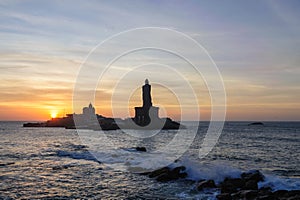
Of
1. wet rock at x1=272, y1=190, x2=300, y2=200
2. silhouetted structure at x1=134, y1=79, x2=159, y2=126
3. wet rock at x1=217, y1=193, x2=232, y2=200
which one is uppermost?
silhouetted structure at x1=134, y1=79, x2=159, y2=126

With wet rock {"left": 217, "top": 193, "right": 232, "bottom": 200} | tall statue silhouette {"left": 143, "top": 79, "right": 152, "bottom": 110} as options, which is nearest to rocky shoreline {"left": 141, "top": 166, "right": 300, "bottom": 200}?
wet rock {"left": 217, "top": 193, "right": 232, "bottom": 200}

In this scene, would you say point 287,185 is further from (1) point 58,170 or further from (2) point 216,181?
(1) point 58,170

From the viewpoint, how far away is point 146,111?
143625mm

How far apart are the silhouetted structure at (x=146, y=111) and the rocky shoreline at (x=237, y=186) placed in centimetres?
11243

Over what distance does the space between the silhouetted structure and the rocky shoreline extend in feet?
369

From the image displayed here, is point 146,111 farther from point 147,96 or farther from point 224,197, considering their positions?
point 224,197

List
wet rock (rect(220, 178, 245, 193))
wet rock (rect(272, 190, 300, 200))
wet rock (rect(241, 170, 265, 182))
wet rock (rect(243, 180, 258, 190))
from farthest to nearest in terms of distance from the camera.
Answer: wet rock (rect(241, 170, 265, 182)), wet rock (rect(243, 180, 258, 190)), wet rock (rect(220, 178, 245, 193)), wet rock (rect(272, 190, 300, 200))

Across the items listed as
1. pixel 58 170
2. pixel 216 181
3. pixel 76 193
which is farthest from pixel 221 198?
pixel 58 170

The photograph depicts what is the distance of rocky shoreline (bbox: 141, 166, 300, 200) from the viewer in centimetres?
1877

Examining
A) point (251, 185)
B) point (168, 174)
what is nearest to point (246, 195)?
point (251, 185)

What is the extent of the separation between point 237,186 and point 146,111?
12159 centimetres

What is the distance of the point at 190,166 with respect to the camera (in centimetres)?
2938

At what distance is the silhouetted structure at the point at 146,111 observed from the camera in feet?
464

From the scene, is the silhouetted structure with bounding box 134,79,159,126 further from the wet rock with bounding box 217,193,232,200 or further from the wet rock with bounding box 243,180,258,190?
the wet rock with bounding box 217,193,232,200
